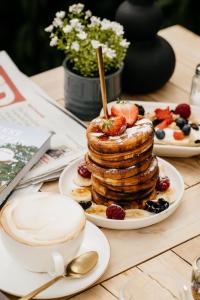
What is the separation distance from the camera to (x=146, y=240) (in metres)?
1.18

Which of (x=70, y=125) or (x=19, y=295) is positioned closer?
(x=19, y=295)

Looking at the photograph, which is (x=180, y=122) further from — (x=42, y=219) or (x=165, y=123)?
(x=42, y=219)

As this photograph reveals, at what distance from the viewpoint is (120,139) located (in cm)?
117

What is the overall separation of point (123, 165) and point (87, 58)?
37 centimetres

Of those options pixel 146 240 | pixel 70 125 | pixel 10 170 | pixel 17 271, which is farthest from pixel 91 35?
pixel 17 271

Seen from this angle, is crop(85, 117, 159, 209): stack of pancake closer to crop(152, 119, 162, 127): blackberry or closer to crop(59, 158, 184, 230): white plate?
crop(59, 158, 184, 230): white plate

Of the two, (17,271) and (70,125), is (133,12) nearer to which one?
(70,125)

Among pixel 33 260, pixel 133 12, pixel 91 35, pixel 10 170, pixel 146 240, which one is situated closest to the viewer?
pixel 33 260

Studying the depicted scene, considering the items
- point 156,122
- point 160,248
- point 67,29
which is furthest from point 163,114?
point 160,248

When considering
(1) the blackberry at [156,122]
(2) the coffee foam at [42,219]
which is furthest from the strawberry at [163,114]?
(2) the coffee foam at [42,219]

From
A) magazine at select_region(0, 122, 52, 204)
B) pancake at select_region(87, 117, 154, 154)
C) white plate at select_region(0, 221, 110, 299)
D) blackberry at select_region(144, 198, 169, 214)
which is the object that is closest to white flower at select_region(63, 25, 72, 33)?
magazine at select_region(0, 122, 52, 204)

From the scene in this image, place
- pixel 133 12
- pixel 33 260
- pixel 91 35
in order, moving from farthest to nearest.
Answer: pixel 133 12, pixel 91 35, pixel 33 260

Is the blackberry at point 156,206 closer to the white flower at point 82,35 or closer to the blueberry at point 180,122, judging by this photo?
the blueberry at point 180,122

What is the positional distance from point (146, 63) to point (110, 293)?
0.71 metres
